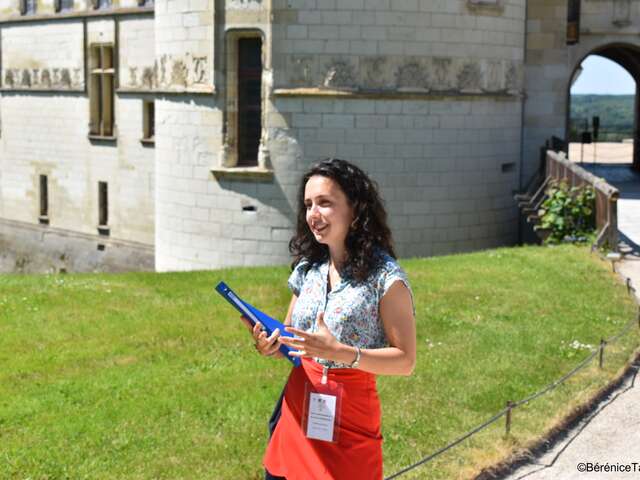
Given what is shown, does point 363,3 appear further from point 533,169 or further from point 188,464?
point 188,464

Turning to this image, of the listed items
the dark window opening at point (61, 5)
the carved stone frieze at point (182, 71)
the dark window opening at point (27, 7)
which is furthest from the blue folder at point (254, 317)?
the dark window opening at point (27, 7)

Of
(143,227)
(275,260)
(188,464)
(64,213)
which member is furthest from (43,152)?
(188,464)

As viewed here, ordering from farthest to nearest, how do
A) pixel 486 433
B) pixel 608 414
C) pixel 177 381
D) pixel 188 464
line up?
pixel 177 381 → pixel 608 414 → pixel 486 433 → pixel 188 464

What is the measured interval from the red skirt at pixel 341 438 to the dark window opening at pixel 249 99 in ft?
39.9

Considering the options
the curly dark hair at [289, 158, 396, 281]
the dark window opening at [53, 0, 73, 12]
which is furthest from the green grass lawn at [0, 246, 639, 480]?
the dark window opening at [53, 0, 73, 12]

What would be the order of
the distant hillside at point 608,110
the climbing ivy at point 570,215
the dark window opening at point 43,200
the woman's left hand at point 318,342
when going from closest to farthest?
1. the woman's left hand at point 318,342
2. the climbing ivy at point 570,215
3. the dark window opening at point 43,200
4. the distant hillside at point 608,110

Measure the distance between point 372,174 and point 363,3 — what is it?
2.72 m

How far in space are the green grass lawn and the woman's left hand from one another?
2.41 metres

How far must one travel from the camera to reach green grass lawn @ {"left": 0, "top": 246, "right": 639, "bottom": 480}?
6531 mm

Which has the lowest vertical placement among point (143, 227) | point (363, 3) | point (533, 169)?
point (143, 227)

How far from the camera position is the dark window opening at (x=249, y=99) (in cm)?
1608

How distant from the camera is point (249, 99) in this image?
16281 millimetres

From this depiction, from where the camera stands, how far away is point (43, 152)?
86.5 feet

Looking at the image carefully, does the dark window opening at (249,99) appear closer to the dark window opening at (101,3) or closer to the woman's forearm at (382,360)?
the dark window opening at (101,3)
